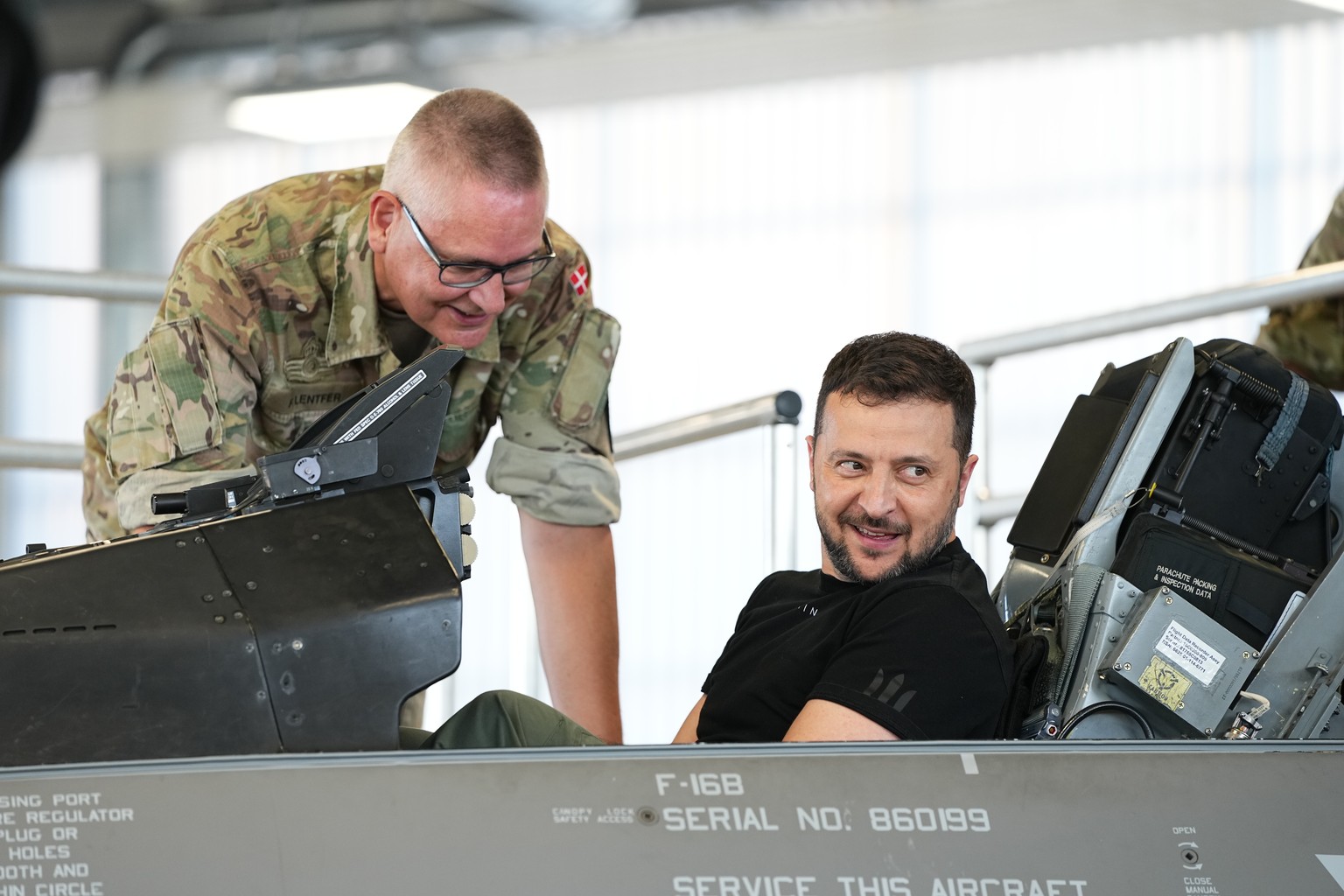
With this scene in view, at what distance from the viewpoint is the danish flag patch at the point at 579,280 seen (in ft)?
7.44

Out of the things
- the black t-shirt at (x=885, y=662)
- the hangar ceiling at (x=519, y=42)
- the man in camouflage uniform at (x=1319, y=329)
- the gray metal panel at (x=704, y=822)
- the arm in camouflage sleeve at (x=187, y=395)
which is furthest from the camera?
the hangar ceiling at (x=519, y=42)

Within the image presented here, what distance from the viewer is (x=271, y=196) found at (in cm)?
217

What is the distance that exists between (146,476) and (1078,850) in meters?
1.23

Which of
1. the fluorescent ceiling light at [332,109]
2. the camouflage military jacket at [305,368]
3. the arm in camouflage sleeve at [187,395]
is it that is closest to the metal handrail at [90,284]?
the camouflage military jacket at [305,368]

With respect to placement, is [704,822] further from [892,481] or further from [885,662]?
[892,481]

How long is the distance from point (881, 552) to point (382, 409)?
20.9 inches

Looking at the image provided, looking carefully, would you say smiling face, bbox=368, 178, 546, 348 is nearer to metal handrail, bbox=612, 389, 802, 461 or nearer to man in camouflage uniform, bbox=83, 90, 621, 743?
man in camouflage uniform, bbox=83, 90, 621, 743

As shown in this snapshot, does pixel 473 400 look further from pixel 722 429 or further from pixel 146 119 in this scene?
pixel 146 119

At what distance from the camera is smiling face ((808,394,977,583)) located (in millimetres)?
1533

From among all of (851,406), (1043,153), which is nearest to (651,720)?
(1043,153)

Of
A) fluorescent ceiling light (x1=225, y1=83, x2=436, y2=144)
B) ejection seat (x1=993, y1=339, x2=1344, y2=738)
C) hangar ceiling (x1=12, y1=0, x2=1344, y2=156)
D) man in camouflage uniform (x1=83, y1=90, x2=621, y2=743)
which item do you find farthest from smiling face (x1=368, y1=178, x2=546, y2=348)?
hangar ceiling (x1=12, y1=0, x2=1344, y2=156)

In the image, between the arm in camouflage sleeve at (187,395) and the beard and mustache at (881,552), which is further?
the arm in camouflage sleeve at (187,395)

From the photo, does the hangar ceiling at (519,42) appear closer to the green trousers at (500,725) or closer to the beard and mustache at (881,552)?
the beard and mustache at (881,552)

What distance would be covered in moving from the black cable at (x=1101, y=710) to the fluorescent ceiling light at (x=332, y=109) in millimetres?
4535
